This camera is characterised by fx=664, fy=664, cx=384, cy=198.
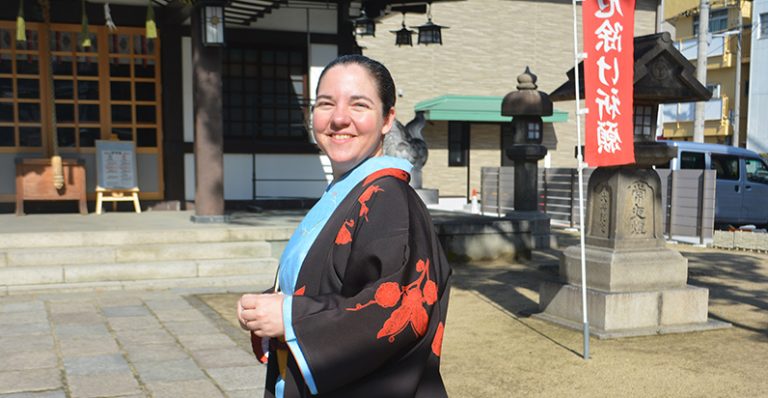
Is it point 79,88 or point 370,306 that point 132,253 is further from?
point 370,306

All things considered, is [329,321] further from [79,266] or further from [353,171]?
[79,266]

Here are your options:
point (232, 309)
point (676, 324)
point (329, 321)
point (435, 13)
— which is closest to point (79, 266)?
point (232, 309)

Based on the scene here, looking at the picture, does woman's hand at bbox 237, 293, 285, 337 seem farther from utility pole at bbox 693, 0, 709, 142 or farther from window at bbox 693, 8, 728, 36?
window at bbox 693, 8, 728, 36

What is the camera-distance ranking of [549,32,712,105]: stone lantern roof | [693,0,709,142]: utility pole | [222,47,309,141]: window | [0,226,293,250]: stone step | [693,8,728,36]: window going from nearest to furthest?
1. [549,32,712,105]: stone lantern roof
2. [0,226,293,250]: stone step
3. [222,47,309,141]: window
4. [693,0,709,142]: utility pole
5. [693,8,728,36]: window

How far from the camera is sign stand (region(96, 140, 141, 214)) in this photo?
10870mm

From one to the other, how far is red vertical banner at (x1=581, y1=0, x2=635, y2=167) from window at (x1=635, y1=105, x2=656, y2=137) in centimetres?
106

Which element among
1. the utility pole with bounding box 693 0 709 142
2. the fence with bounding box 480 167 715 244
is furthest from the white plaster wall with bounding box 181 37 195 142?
the utility pole with bounding box 693 0 709 142

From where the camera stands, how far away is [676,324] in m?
6.32

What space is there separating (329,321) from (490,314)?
570 cm

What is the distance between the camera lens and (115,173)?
11.0 m

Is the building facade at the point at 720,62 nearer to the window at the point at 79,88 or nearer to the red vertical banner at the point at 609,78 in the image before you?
the window at the point at 79,88

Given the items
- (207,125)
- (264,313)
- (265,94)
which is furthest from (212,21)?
(264,313)

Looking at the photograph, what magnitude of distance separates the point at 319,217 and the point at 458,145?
72.5 feet

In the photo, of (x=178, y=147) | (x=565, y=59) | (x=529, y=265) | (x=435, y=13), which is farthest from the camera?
(x=565, y=59)
